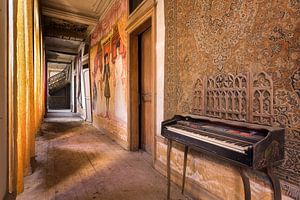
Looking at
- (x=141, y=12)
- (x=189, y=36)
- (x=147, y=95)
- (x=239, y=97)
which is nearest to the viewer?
(x=239, y=97)

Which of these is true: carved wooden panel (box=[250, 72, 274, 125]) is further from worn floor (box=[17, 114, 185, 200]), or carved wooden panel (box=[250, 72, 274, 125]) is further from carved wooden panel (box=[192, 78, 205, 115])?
worn floor (box=[17, 114, 185, 200])

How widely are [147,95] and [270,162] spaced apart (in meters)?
2.50

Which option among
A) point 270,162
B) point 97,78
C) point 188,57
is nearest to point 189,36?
point 188,57

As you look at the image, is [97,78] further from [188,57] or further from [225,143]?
[225,143]

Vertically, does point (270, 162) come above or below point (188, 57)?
below

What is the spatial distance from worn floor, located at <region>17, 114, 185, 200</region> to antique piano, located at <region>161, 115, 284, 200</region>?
2.70 feet

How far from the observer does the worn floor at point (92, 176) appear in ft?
6.51

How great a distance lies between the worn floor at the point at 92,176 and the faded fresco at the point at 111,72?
0.77 metres

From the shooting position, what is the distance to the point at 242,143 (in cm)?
116

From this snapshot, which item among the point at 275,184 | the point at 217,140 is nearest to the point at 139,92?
the point at 217,140

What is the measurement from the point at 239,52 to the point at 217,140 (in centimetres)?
71

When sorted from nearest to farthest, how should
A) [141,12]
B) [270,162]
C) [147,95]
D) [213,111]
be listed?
[270,162], [213,111], [141,12], [147,95]

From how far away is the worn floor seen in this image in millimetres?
1983

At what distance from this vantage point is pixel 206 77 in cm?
183
